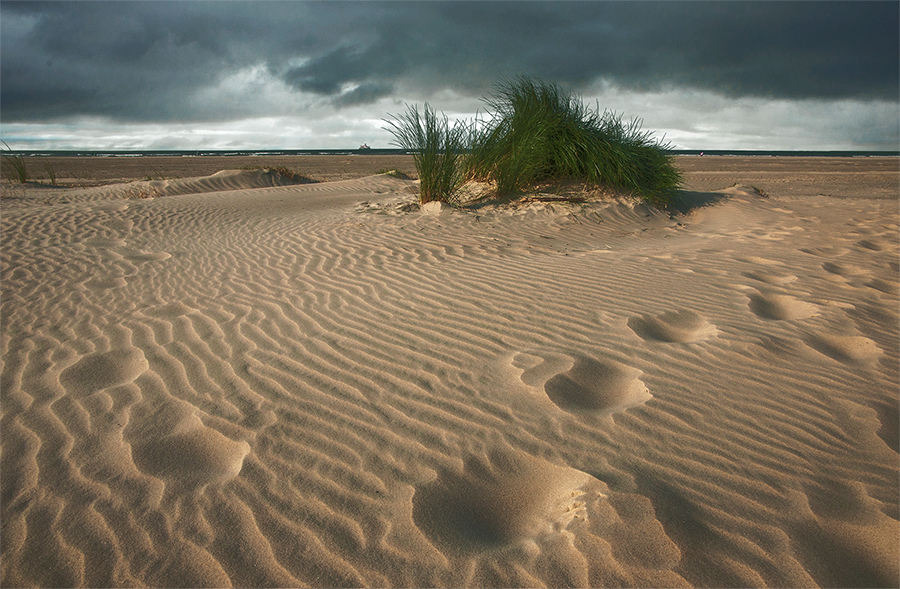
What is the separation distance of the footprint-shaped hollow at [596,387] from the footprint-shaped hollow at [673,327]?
493 millimetres

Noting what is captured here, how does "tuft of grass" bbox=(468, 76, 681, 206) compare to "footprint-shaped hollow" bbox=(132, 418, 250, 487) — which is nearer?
"footprint-shaped hollow" bbox=(132, 418, 250, 487)

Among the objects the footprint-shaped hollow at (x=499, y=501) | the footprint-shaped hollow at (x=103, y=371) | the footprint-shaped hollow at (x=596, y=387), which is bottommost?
the footprint-shaped hollow at (x=499, y=501)

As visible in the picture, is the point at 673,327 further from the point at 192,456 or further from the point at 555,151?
the point at 555,151

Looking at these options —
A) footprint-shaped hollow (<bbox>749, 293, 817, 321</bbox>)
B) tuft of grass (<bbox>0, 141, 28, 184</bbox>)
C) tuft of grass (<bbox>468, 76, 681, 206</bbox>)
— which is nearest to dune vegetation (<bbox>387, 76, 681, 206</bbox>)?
tuft of grass (<bbox>468, 76, 681, 206</bbox>)

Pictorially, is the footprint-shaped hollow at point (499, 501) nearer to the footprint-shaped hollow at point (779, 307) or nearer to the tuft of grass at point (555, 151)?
the footprint-shaped hollow at point (779, 307)

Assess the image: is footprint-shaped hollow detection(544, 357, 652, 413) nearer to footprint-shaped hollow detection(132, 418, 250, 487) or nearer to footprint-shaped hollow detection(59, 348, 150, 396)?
footprint-shaped hollow detection(132, 418, 250, 487)

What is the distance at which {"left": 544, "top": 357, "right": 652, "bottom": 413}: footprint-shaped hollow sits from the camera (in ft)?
7.53

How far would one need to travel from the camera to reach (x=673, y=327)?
10.3 ft

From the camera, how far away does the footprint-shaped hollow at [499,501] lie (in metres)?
1.62

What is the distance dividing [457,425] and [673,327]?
5.62ft

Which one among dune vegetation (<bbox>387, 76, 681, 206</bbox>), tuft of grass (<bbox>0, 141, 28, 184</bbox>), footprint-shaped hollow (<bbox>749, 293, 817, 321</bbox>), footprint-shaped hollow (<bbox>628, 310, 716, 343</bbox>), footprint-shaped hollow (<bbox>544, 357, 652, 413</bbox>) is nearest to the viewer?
footprint-shaped hollow (<bbox>544, 357, 652, 413</bbox>)

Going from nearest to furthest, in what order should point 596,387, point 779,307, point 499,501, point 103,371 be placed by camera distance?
1. point 499,501
2. point 596,387
3. point 103,371
4. point 779,307

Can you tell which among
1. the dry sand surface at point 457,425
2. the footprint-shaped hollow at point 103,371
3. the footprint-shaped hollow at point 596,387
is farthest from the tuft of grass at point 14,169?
the footprint-shaped hollow at point 596,387

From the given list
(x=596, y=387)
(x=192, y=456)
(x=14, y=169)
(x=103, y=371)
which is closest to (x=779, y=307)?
(x=596, y=387)
